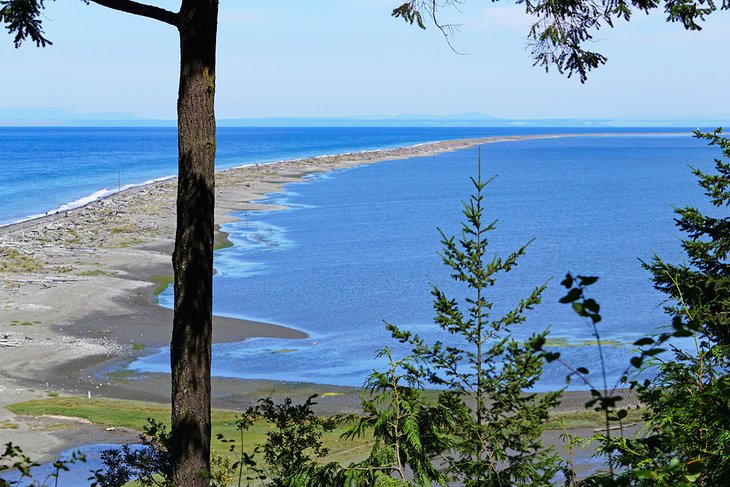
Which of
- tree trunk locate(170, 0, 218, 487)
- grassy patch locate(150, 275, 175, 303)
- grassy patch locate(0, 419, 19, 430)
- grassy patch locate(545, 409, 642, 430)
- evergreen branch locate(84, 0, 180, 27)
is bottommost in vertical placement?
grassy patch locate(150, 275, 175, 303)

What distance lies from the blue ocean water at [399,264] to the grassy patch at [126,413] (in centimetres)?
317

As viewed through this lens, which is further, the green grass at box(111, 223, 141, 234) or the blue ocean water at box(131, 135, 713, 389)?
the green grass at box(111, 223, 141, 234)

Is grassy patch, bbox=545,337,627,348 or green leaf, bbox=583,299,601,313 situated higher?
green leaf, bbox=583,299,601,313

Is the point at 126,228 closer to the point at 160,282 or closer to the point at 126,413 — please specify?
the point at 160,282

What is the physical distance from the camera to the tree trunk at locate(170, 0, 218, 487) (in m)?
6.90

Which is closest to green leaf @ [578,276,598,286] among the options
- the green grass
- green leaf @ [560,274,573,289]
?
green leaf @ [560,274,573,289]

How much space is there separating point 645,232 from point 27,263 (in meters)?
33.2

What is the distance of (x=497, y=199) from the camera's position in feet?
234

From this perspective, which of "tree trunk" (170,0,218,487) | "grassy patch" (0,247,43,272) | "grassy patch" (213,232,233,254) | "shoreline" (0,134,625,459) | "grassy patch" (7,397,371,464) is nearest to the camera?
"tree trunk" (170,0,218,487)

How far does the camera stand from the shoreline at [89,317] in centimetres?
2062

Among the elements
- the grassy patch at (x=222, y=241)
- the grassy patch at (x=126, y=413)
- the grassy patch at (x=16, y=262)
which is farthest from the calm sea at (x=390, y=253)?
the grassy patch at (x=16, y=262)

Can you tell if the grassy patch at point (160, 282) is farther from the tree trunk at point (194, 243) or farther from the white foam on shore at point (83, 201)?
the tree trunk at point (194, 243)

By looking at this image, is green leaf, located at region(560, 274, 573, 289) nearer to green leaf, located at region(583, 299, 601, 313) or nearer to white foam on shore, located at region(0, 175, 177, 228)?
green leaf, located at region(583, 299, 601, 313)

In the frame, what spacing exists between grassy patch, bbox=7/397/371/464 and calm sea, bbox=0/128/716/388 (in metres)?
3.19
